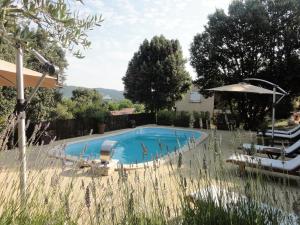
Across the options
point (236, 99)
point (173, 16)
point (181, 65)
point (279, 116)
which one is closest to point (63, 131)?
point (173, 16)

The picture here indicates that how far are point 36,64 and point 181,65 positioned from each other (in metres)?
11.1

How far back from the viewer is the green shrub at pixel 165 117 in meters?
19.0

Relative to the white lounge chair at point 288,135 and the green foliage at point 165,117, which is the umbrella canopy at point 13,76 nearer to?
the white lounge chair at point 288,135

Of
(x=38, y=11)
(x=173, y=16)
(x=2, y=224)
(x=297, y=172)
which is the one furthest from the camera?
(x=173, y=16)

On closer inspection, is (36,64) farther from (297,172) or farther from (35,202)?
(35,202)

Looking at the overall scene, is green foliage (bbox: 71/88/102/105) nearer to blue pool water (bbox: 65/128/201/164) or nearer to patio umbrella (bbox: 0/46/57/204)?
blue pool water (bbox: 65/128/201/164)

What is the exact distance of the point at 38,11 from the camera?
1359 millimetres

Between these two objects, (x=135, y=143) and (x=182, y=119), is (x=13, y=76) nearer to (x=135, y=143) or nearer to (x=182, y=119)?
(x=135, y=143)

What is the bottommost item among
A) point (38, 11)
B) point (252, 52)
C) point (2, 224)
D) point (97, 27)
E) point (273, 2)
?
point (2, 224)

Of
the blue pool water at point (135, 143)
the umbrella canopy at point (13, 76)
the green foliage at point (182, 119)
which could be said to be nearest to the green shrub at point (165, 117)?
the green foliage at point (182, 119)

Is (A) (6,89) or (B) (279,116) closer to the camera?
(A) (6,89)

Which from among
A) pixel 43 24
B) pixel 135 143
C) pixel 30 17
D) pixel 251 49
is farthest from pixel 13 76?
pixel 251 49

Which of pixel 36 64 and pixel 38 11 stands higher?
pixel 36 64

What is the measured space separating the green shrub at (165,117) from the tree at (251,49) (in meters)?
3.11
